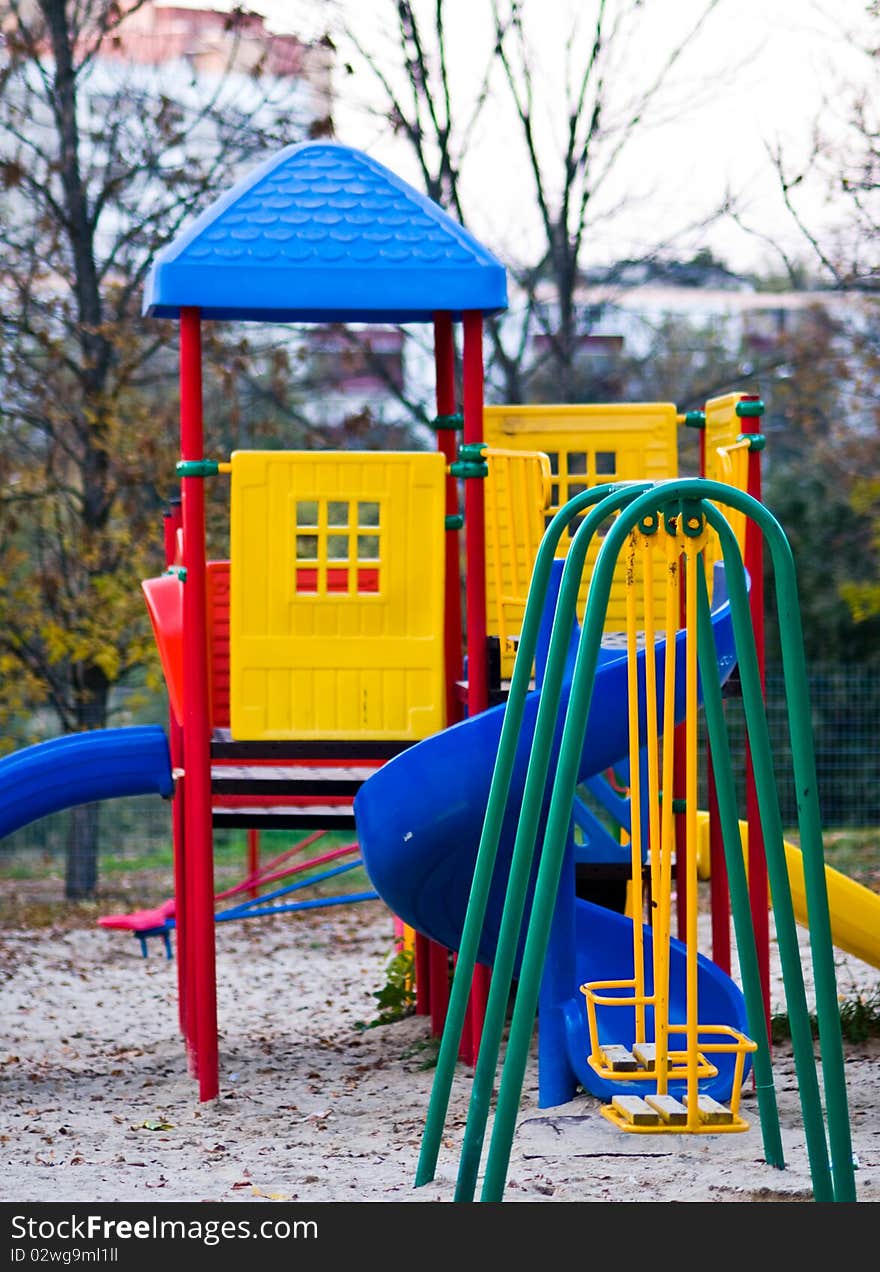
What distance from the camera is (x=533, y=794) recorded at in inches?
147

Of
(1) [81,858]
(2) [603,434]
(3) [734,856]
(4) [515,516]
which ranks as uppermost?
(2) [603,434]

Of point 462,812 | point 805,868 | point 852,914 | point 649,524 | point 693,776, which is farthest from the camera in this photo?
point 852,914

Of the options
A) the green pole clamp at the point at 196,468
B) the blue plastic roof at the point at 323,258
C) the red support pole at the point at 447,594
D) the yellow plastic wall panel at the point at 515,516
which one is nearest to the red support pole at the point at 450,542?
the red support pole at the point at 447,594

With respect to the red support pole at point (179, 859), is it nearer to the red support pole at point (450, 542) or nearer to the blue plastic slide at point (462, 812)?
the red support pole at point (450, 542)

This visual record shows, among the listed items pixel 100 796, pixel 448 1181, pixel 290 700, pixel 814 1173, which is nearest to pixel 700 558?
pixel 814 1173

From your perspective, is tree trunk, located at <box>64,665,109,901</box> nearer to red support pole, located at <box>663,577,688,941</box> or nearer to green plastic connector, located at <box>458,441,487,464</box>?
red support pole, located at <box>663,577,688,941</box>

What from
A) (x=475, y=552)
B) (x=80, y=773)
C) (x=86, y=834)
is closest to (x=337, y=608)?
(x=475, y=552)

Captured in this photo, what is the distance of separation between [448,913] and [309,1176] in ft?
4.01

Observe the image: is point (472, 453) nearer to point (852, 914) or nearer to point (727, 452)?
point (727, 452)

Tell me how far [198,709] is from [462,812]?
1.17 metres

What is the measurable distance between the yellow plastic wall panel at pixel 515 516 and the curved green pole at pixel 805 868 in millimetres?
2027

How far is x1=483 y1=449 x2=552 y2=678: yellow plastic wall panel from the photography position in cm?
569

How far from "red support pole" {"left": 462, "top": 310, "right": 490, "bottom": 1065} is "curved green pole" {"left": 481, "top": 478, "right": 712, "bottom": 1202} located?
2.06 m

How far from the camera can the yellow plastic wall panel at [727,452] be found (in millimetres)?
5574
